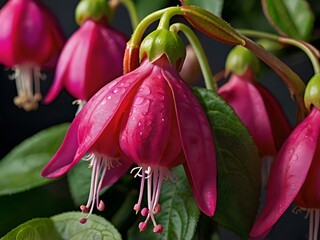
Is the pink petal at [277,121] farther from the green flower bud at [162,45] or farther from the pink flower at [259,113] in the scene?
the green flower bud at [162,45]

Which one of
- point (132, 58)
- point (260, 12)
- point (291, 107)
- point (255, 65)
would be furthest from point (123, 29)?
point (132, 58)

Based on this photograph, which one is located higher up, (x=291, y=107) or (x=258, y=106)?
(x=258, y=106)

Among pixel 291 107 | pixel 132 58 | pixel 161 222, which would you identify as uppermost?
pixel 132 58

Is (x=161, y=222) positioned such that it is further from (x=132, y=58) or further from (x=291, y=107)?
(x=291, y=107)

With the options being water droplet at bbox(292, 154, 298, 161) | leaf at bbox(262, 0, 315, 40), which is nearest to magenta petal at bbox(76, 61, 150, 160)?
→ water droplet at bbox(292, 154, 298, 161)

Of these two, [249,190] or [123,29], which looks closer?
[249,190]

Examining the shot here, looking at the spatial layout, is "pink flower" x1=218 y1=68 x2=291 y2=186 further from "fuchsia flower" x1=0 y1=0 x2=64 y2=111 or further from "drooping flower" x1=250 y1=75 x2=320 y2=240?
"fuchsia flower" x1=0 y1=0 x2=64 y2=111

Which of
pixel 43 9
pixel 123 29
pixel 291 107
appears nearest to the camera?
pixel 43 9
